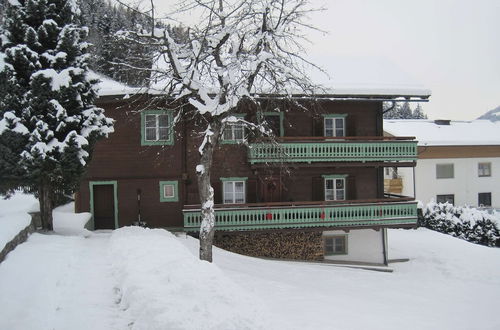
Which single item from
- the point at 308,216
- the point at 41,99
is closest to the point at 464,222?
the point at 308,216

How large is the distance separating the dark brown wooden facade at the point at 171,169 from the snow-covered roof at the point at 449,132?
18107 millimetres

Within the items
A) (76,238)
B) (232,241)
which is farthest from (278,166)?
(76,238)

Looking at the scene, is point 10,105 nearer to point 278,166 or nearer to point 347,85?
point 278,166

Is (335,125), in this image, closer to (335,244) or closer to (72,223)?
(335,244)

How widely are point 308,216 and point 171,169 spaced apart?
21.9 ft

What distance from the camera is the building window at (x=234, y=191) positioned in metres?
19.4

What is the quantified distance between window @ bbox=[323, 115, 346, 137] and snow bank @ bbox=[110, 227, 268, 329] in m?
11.8

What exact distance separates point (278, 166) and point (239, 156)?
192 centimetres

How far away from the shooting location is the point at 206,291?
7.90 m

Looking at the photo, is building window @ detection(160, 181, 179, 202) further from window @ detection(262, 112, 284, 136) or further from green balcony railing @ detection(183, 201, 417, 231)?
window @ detection(262, 112, 284, 136)

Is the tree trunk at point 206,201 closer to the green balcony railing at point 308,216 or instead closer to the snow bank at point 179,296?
the snow bank at point 179,296

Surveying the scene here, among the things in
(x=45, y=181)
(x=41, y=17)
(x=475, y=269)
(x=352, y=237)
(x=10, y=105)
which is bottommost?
(x=475, y=269)

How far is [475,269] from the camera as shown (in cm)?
1997

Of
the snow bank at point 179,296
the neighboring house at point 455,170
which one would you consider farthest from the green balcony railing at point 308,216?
the neighboring house at point 455,170
